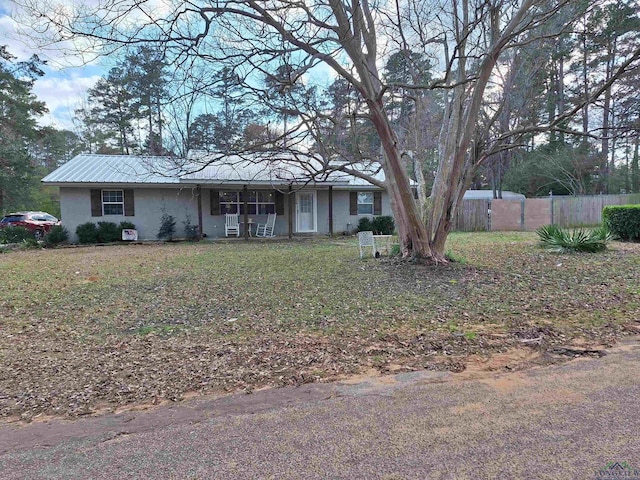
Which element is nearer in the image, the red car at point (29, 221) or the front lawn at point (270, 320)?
the front lawn at point (270, 320)

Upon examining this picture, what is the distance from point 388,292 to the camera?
6.51 meters

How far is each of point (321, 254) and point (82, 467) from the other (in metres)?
9.37

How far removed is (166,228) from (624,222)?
1630 cm

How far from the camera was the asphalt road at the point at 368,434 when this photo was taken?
2.12 meters

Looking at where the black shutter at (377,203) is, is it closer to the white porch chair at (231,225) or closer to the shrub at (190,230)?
the white porch chair at (231,225)

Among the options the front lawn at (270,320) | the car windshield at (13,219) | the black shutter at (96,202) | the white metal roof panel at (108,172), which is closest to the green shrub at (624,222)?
the front lawn at (270,320)

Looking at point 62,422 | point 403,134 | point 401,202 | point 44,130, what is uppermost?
point 44,130

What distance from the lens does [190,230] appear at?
54.6 feet

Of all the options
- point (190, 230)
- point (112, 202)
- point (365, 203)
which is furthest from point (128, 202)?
point (365, 203)

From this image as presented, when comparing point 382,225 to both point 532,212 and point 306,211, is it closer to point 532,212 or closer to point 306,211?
point 306,211

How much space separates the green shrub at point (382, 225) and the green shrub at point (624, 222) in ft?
27.1

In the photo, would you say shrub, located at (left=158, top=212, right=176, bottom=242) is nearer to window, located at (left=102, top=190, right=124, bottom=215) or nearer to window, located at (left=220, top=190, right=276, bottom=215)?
window, located at (left=102, top=190, right=124, bottom=215)

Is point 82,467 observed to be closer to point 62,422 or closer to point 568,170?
point 62,422

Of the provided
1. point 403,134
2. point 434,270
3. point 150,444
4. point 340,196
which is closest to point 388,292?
point 434,270
